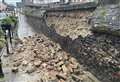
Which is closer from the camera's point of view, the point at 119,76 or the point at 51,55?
the point at 119,76

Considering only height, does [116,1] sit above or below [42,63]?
above

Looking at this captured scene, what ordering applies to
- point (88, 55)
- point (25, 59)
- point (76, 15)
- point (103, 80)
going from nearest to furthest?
point (103, 80)
point (88, 55)
point (25, 59)
point (76, 15)

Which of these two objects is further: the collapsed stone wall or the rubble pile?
the rubble pile

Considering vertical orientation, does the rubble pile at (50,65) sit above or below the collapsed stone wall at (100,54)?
below

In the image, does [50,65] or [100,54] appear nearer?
[100,54]

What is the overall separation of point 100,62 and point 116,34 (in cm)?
162

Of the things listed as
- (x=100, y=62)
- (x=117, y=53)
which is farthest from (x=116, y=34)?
(x=100, y=62)

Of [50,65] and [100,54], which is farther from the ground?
[100,54]

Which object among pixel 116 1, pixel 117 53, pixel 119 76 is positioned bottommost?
pixel 119 76

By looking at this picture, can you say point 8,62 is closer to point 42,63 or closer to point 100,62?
point 42,63

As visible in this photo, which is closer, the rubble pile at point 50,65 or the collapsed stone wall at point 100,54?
the collapsed stone wall at point 100,54

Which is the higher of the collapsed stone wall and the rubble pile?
the collapsed stone wall

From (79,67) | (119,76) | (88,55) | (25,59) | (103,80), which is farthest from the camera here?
(25,59)

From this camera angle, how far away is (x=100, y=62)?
34.9ft
